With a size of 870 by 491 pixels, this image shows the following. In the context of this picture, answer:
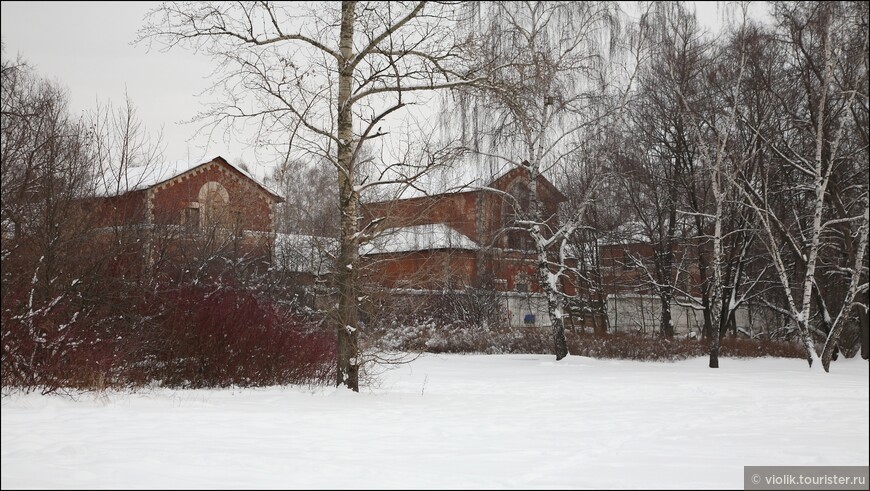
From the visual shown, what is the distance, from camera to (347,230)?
1245 cm

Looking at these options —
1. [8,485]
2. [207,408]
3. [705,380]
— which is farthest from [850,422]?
[8,485]

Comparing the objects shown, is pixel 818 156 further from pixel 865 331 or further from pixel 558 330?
pixel 558 330

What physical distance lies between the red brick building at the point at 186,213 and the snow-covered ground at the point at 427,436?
189 inches

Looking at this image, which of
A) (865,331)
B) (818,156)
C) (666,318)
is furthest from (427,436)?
(666,318)

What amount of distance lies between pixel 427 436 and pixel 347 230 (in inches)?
191

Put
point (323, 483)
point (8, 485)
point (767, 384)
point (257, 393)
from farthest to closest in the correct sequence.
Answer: point (767, 384) → point (257, 393) → point (323, 483) → point (8, 485)

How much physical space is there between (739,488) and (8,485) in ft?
17.0

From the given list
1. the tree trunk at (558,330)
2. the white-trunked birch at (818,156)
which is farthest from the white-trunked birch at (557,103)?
the white-trunked birch at (818,156)

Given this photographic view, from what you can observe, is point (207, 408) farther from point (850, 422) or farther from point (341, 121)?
point (850, 422)

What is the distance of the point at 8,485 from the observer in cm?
530

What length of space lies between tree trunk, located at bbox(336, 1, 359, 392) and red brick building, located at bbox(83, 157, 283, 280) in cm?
392

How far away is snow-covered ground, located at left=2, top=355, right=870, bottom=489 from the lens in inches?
235

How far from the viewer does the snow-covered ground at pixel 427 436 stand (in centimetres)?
596

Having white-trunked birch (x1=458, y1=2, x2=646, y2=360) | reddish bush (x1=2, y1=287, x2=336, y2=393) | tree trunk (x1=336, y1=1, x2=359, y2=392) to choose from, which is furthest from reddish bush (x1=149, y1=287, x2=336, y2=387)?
white-trunked birch (x1=458, y1=2, x2=646, y2=360)
